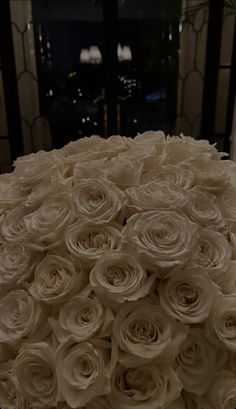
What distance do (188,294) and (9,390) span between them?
0.23m

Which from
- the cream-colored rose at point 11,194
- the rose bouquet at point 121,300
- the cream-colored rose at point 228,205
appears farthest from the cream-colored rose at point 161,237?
the cream-colored rose at point 11,194

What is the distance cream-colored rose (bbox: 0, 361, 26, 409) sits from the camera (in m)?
0.42

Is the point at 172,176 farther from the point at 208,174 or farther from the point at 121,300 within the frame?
the point at 121,300

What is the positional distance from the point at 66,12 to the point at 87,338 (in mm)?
3040

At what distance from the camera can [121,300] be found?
0.38 m

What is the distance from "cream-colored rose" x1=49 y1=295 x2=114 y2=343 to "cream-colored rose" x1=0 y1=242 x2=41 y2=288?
0.23 ft

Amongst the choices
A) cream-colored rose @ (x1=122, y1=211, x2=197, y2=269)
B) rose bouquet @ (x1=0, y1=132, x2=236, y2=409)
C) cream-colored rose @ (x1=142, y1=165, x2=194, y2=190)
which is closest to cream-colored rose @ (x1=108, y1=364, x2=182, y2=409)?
rose bouquet @ (x1=0, y1=132, x2=236, y2=409)

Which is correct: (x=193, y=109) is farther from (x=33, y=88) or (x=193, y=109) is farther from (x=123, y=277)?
(x=123, y=277)

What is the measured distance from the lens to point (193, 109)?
308cm

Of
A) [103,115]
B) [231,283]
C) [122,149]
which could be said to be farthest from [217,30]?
[231,283]

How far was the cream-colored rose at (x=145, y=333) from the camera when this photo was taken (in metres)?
0.37

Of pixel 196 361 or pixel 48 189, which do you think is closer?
pixel 196 361

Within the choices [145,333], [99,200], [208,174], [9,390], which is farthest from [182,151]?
[9,390]

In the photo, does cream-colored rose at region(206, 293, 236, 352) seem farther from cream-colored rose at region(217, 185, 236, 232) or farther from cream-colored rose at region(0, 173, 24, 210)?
cream-colored rose at region(0, 173, 24, 210)
